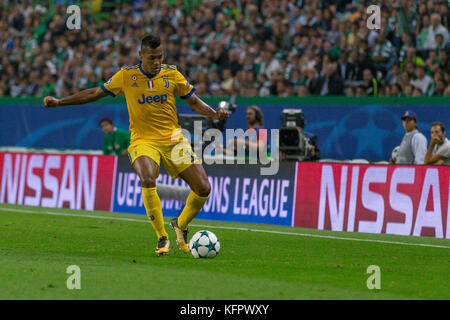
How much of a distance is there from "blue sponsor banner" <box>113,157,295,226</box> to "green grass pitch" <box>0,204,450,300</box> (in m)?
0.85

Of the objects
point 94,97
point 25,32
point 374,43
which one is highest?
point 25,32

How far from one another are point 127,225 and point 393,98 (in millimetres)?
6212

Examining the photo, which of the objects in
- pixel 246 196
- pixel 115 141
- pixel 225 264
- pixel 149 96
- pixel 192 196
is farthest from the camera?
pixel 115 141

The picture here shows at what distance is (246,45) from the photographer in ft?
72.1

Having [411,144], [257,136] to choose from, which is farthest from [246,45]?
[411,144]

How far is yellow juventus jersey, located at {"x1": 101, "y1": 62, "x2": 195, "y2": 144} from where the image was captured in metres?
10.5

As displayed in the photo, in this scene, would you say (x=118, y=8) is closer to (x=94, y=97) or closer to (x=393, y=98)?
(x=393, y=98)

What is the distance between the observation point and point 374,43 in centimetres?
1909

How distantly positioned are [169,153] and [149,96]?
28.6 inches

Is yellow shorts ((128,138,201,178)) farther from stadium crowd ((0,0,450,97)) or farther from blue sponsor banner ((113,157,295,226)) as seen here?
stadium crowd ((0,0,450,97))

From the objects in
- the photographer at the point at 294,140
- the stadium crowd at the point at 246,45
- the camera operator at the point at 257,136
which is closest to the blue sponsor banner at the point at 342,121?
the stadium crowd at the point at 246,45

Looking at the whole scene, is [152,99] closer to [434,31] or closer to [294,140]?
[294,140]
